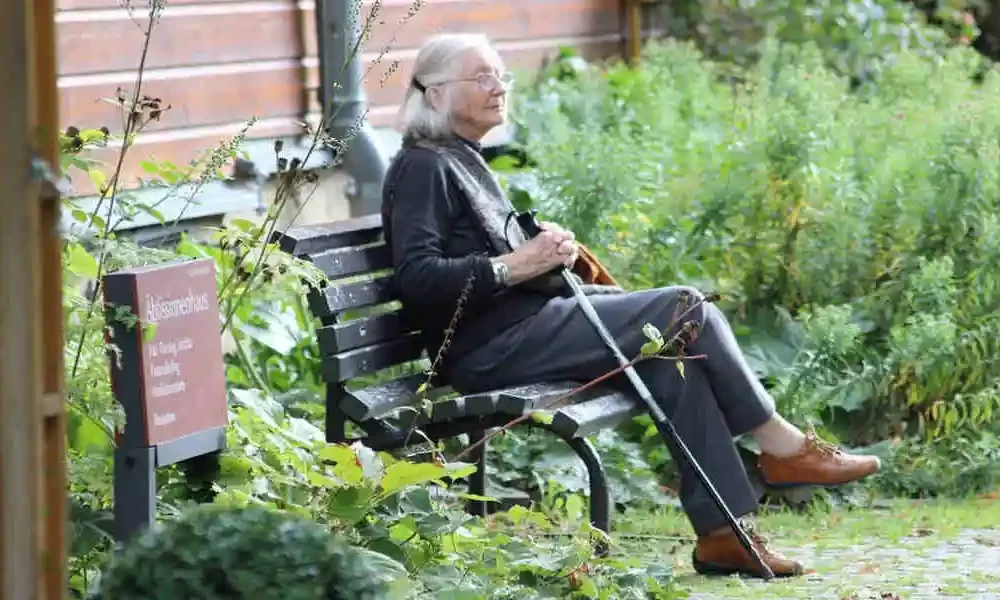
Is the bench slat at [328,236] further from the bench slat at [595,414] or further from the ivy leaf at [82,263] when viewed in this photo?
the bench slat at [595,414]

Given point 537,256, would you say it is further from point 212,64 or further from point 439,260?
point 212,64

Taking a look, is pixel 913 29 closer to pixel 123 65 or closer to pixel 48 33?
pixel 123 65

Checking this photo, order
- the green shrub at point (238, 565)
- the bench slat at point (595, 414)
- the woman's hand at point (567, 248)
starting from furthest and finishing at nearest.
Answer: the woman's hand at point (567, 248) < the bench slat at point (595, 414) < the green shrub at point (238, 565)

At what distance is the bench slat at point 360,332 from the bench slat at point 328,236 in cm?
23

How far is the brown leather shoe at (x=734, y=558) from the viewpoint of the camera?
196 inches

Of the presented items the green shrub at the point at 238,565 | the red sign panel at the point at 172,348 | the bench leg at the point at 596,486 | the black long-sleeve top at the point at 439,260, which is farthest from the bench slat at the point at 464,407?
the green shrub at the point at 238,565

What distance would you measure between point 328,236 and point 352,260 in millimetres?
95

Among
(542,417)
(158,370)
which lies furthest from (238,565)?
(542,417)

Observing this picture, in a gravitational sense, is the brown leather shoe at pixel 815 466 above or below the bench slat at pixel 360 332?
below

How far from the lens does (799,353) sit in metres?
6.51

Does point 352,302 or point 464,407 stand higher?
point 352,302

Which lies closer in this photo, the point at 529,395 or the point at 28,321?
the point at 28,321

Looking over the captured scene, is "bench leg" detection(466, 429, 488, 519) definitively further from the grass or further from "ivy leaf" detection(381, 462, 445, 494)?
"ivy leaf" detection(381, 462, 445, 494)

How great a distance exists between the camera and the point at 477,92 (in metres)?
5.47
